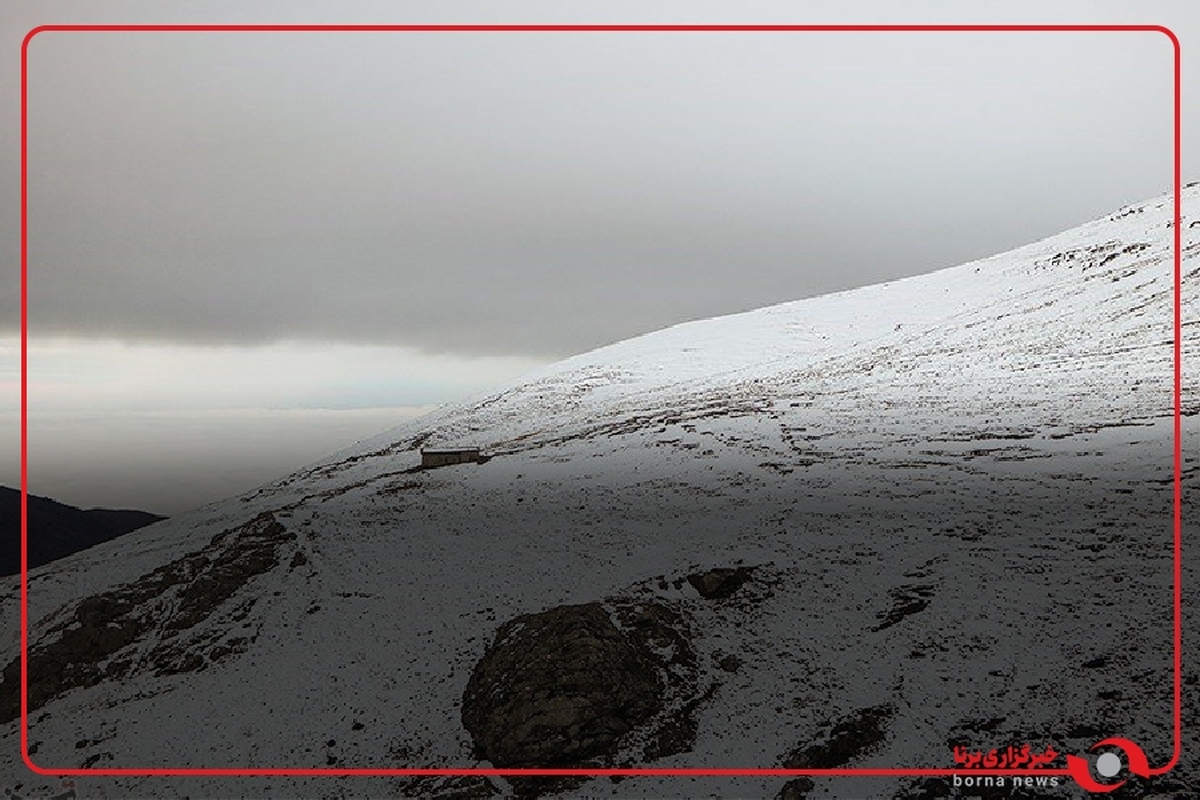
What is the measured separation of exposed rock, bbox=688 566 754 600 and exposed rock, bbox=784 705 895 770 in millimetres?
7107

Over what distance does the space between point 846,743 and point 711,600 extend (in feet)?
25.3

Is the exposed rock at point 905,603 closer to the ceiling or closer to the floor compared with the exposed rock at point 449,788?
closer to the ceiling

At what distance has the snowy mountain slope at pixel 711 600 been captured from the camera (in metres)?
17.8

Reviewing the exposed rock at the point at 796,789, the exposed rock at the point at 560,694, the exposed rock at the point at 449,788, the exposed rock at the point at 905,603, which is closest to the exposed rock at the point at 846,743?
the exposed rock at the point at 796,789

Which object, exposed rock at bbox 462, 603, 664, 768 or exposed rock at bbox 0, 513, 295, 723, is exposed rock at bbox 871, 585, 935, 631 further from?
exposed rock at bbox 0, 513, 295, 723

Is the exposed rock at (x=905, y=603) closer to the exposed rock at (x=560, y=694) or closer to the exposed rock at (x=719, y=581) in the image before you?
the exposed rock at (x=719, y=581)

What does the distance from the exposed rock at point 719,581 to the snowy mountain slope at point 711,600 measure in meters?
0.31

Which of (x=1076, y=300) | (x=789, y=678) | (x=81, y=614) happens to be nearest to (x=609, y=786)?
(x=789, y=678)

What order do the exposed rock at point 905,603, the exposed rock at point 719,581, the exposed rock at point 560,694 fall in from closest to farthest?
the exposed rock at point 560,694
the exposed rock at point 905,603
the exposed rock at point 719,581

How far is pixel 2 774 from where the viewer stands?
69.5 ft

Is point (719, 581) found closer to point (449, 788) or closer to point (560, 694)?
point (560, 694)

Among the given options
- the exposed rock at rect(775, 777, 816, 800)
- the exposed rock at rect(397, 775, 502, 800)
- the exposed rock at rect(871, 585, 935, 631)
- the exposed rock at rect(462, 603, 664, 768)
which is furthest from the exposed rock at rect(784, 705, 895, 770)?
the exposed rock at rect(397, 775, 502, 800)

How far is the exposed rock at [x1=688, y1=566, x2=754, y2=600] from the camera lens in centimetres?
2419

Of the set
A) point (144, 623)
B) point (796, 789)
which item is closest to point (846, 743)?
point (796, 789)
